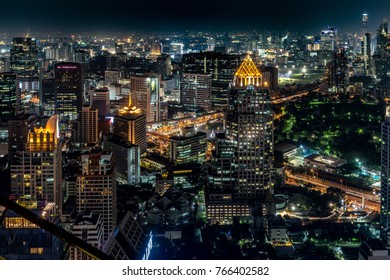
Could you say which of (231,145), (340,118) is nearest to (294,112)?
(340,118)

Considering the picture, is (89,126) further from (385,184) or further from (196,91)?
(385,184)

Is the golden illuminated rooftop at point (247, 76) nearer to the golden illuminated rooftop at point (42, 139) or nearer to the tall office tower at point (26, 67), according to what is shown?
the golden illuminated rooftop at point (42, 139)

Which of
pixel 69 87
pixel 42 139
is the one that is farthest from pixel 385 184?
pixel 69 87

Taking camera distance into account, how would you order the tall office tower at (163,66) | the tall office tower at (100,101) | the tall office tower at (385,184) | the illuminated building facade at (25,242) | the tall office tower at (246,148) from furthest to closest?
the tall office tower at (163,66)
the tall office tower at (100,101)
the tall office tower at (246,148)
the tall office tower at (385,184)
the illuminated building facade at (25,242)

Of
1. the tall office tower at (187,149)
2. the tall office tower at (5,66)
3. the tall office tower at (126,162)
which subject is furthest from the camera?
the tall office tower at (5,66)

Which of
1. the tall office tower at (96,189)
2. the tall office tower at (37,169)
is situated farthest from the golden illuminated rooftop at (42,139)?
the tall office tower at (96,189)

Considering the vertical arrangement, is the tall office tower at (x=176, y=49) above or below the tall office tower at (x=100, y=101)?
above
